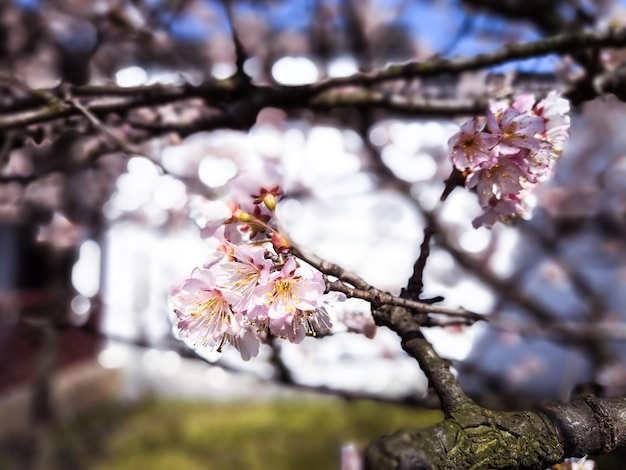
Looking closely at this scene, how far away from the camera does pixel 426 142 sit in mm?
5168

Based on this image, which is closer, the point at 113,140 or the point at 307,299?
the point at 307,299

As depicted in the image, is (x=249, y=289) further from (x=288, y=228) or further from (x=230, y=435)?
(x=230, y=435)

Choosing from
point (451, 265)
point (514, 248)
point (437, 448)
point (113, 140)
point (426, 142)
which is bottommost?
point (437, 448)

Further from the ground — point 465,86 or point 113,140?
point 465,86

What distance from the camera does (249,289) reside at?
80 centimetres

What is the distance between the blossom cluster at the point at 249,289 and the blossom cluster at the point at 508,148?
288mm

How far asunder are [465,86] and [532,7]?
1.28 meters

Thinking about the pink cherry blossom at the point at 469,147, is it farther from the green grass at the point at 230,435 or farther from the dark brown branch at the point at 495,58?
the green grass at the point at 230,435

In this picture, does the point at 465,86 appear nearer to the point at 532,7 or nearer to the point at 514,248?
the point at 532,7

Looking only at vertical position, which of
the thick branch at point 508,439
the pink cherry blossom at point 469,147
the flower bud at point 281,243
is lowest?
the thick branch at point 508,439

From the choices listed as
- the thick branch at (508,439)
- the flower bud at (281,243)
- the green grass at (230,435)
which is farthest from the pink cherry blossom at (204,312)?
the green grass at (230,435)

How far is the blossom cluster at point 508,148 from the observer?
32.3 inches

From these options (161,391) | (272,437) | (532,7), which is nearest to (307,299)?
(532,7)

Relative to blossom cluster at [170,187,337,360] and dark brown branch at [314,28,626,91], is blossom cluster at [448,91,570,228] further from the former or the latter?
dark brown branch at [314,28,626,91]
